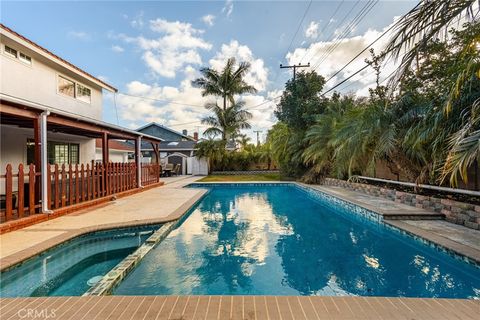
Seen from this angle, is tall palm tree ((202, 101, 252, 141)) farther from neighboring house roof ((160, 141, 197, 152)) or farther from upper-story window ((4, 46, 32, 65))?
upper-story window ((4, 46, 32, 65))

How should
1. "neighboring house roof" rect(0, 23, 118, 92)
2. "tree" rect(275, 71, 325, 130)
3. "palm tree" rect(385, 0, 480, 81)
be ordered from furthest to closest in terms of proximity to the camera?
1. "tree" rect(275, 71, 325, 130)
2. "neighboring house roof" rect(0, 23, 118, 92)
3. "palm tree" rect(385, 0, 480, 81)

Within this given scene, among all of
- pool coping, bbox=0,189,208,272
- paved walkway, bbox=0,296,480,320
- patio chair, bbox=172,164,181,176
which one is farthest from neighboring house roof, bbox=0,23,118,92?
patio chair, bbox=172,164,181,176

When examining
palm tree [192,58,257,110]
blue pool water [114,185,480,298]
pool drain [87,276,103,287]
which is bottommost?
blue pool water [114,185,480,298]

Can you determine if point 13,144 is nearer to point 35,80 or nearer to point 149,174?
point 35,80

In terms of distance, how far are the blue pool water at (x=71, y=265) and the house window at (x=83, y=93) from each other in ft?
28.5

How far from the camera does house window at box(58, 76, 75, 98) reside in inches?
423

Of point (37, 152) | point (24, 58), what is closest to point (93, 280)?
point (37, 152)

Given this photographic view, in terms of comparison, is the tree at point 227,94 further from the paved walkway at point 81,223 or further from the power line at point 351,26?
the paved walkway at point 81,223

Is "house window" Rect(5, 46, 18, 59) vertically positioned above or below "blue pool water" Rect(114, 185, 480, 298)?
above

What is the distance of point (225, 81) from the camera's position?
941 inches

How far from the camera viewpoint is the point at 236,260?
16.2 ft

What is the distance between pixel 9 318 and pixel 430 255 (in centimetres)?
629

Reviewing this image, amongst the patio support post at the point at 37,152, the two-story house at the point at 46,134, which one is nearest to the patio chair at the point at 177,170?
the two-story house at the point at 46,134

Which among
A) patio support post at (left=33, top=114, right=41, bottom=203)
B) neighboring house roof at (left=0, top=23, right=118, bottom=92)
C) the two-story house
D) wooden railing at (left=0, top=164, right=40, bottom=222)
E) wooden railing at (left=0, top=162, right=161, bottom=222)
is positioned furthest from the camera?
neighboring house roof at (left=0, top=23, right=118, bottom=92)
